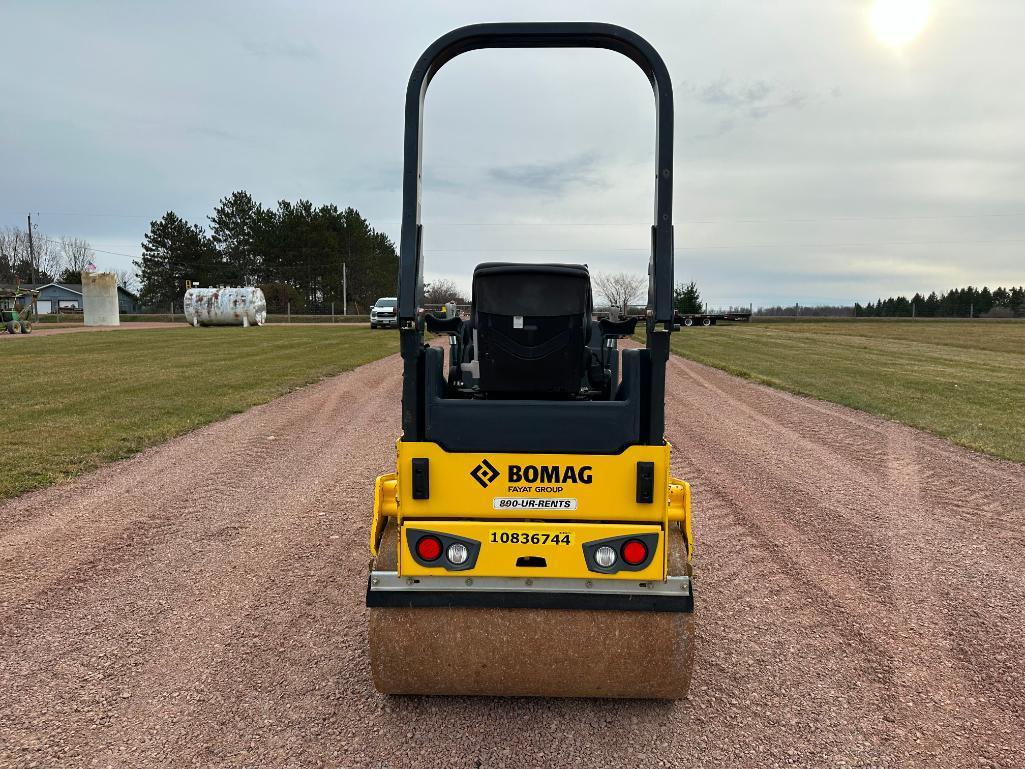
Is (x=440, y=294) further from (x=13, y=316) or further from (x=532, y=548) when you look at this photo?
(x=13, y=316)

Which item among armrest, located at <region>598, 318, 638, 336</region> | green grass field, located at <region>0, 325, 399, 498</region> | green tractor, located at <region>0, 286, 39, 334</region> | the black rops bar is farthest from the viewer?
green tractor, located at <region>0, 286, 39, 334</region>

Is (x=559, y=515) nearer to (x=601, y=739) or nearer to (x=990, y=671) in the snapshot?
(x=601, y=739)

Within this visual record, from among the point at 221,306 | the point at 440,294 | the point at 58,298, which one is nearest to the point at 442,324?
the point at 440,294

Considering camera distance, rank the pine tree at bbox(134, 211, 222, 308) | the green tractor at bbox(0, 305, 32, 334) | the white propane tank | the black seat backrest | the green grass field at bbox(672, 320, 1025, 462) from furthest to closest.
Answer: the pine tree at bbox(134, 211, 222, 308) < the white propane tank < the green tractor at bbox(0, 305, 32, 334) < the green grass field at bbox(672, 320, 1025, 462) < the black seat backrest

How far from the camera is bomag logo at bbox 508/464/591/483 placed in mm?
2951

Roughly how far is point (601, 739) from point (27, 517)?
5.59 meters

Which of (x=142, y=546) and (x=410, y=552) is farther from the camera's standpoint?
(x=142, y=546)

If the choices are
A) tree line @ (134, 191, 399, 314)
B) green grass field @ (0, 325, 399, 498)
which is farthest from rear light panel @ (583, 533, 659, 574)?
tree line @ (134, 191, 399, 314)

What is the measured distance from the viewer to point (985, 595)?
458cm

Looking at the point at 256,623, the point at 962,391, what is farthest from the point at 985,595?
the point at 962,391

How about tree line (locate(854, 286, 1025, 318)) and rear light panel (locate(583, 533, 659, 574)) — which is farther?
tree line (locate(854, 286, 1025, 318))

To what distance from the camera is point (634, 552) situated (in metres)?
2.94

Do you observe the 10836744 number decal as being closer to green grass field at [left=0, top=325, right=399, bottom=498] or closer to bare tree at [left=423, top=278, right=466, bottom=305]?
bare tree at [left=423, top=278, right=466, bottom=305]

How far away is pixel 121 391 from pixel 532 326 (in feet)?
43.1
